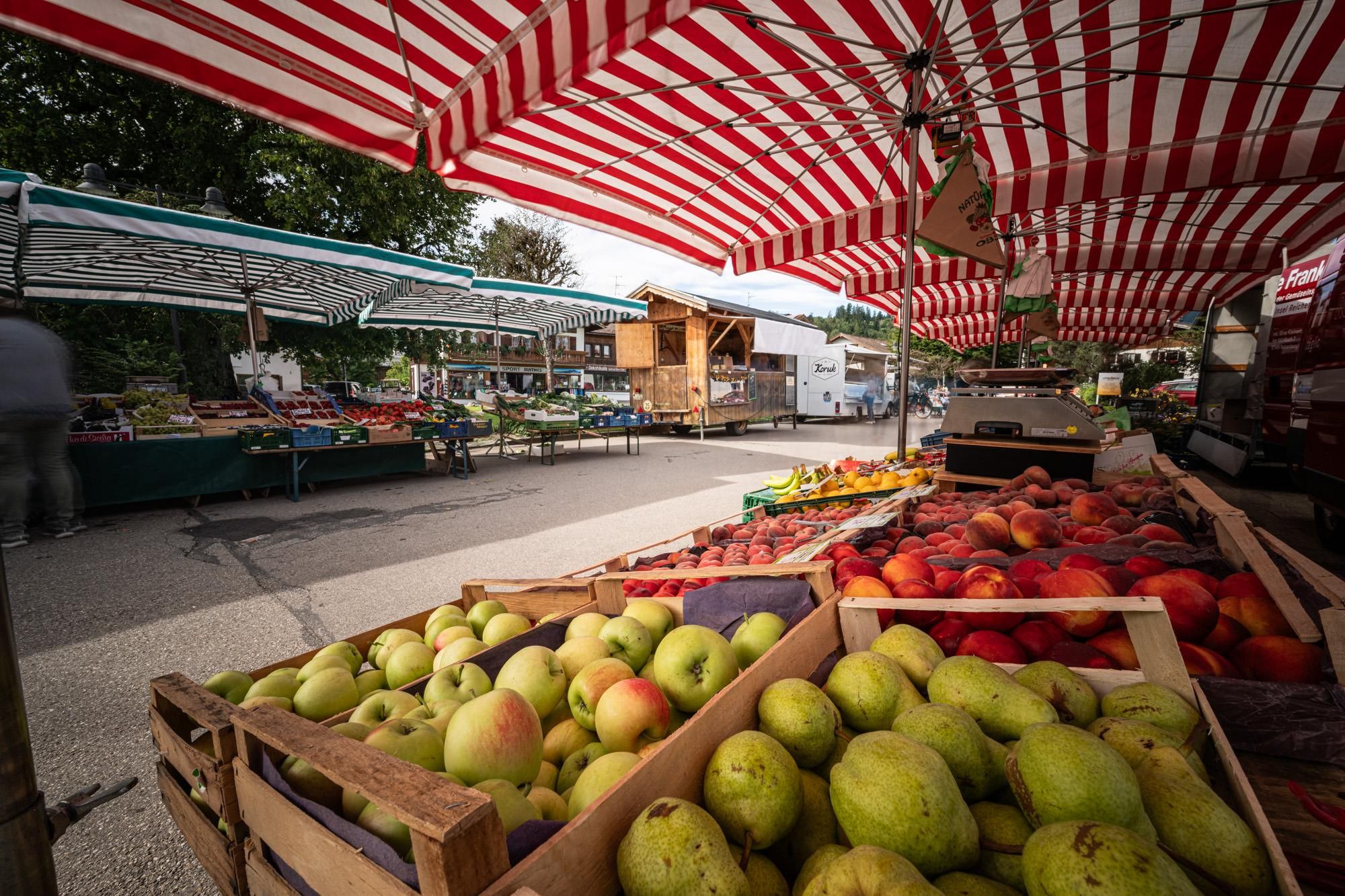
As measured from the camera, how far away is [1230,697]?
3.75 ft

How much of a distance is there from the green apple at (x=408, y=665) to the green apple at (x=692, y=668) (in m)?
0.91

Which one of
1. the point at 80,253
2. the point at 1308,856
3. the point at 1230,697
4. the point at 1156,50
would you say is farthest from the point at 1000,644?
the point at 80,253

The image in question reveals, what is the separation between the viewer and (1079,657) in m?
1.38

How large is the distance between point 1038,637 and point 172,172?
19.4 metres

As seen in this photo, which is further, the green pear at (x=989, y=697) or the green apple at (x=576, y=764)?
the green apple at (x=576, y=764)

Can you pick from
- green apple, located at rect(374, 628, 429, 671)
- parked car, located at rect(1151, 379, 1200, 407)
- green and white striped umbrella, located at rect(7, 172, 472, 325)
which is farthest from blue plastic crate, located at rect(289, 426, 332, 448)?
parked car, located at rect(1151, 379, 1200, 407)

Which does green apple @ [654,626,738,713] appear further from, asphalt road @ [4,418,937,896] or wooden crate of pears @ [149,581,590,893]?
asphalt road @ [4,418,937,896]

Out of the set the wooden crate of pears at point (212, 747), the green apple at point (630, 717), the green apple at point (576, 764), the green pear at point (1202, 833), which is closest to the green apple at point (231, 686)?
the wooden crate of pears at point (212, 747)

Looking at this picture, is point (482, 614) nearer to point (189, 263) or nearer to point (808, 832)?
point (808, 832)

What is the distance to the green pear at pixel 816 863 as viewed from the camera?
2.88 feet

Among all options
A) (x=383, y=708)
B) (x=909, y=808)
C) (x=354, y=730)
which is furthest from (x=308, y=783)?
(x=909, y=808)

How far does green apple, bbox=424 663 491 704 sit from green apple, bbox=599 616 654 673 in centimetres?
37

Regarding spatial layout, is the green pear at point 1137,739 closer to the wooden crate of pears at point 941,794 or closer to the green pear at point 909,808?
the wooden crate of pears at point 941,794

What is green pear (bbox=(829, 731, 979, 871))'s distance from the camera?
84 centimetres
